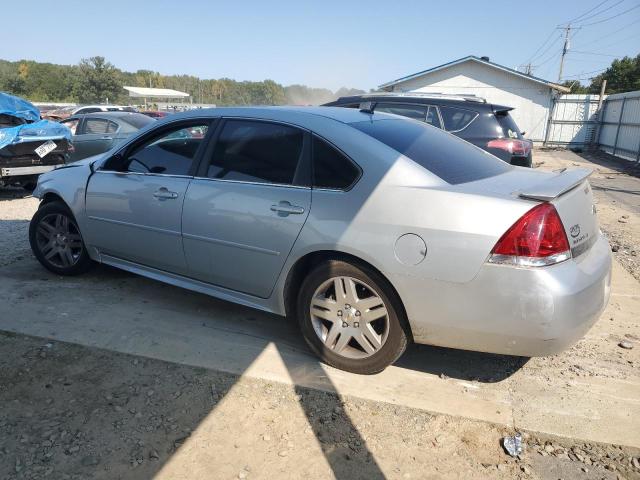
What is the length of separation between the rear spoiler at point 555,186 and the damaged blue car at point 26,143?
8.37 m

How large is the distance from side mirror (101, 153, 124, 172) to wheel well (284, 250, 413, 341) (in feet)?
6.39

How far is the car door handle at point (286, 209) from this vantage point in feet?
10.1

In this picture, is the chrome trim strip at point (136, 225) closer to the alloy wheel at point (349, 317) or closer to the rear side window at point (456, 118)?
the alloy wheel at point (349, 317)

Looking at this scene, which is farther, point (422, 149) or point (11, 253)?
point (11, 253)

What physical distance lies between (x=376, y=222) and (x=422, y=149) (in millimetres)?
716

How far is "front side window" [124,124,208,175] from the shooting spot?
375cm

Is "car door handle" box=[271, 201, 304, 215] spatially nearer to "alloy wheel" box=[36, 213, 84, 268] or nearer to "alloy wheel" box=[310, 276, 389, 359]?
"alloy wheel" box=[310, 276, 389, 359]

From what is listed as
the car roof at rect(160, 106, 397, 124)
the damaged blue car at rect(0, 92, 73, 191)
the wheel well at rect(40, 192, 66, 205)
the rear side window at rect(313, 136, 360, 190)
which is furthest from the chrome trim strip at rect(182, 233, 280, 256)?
the damaged blue car at rect(0, 92, 73, 191)

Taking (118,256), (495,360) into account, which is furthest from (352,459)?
(118,256)

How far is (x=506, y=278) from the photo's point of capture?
249 centimetres

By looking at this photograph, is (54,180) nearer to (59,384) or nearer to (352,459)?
(59,384)

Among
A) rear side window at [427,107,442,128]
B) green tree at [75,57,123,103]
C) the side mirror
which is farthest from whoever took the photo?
green tree at [75,57,123,103]

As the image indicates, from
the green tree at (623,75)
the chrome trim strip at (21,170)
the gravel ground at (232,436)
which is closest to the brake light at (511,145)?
the gravel ground at (232,436)

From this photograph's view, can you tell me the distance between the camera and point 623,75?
148 feet
